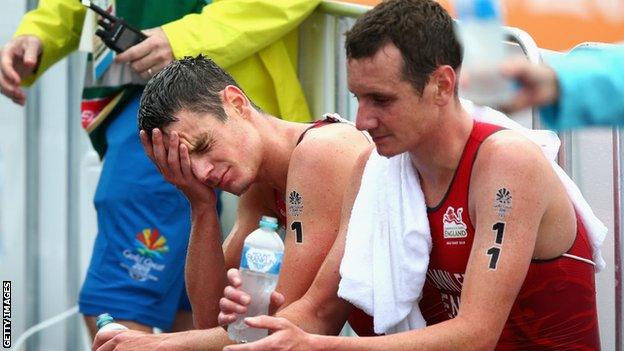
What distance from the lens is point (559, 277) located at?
373 centimetres

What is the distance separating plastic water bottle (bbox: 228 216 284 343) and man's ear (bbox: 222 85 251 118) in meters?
0.35

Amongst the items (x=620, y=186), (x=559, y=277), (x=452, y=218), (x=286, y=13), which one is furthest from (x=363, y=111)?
(x=286, y=13)

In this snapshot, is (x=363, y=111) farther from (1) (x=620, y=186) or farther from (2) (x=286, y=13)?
(2) (x=286, y=13)

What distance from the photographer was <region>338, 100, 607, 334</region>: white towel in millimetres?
3793

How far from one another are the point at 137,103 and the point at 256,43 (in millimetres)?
543

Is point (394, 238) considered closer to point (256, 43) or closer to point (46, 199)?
point (256, 43)

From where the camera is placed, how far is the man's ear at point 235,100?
436cm

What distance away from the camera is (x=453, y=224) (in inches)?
148

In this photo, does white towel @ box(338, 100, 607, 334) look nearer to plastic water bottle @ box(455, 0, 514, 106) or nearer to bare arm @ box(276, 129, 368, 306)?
bare arm @ box(276, 129, 368, 306)

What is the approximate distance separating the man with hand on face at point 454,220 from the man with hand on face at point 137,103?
1.21 metres

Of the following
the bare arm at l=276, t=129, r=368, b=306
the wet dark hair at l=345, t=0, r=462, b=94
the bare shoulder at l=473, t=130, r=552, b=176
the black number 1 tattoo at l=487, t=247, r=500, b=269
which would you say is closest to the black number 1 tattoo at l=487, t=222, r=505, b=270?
the black number 1 tattoo at l=487, t=247, r=500, b=269

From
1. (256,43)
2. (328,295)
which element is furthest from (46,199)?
(328,295)

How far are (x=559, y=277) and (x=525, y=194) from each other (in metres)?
0.28

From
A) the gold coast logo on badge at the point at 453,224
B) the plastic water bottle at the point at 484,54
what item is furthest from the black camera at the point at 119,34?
the plastic water bottle at the point at 484,54
